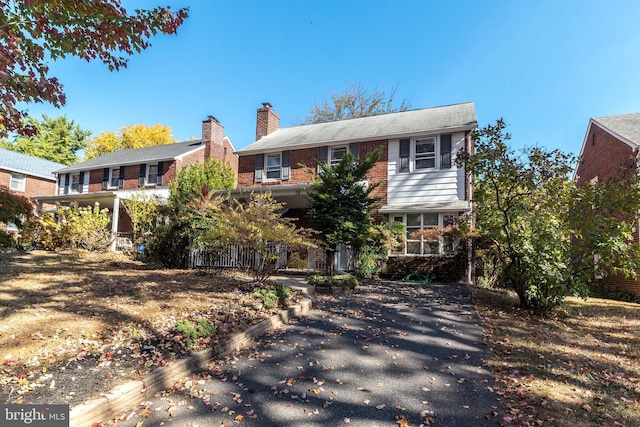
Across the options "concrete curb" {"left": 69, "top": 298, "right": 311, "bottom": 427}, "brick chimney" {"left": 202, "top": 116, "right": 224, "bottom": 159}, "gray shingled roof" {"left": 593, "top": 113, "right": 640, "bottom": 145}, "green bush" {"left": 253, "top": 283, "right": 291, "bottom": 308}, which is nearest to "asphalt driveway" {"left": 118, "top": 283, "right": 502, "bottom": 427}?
"concrete curb" {"left": 69, "top": 298, "right": 311, "bottom": 427}

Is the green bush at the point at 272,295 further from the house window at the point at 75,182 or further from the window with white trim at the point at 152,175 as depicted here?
the house window at the point at 75,182

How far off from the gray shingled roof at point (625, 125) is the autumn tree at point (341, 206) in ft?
32.8

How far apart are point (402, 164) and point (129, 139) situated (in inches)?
1415

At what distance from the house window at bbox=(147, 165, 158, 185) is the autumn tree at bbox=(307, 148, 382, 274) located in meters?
16.0

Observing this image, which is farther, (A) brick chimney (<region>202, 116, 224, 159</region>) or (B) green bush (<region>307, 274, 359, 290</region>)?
(A) brick chimney (<region>202, 116, 224, 159</region>)

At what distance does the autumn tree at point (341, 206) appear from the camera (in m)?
10.9

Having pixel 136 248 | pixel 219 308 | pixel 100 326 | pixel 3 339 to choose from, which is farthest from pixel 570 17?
pixel 136 248

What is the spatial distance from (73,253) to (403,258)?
1233 centimetres

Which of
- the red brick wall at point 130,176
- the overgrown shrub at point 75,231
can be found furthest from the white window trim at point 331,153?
the red brick wall at point 130,176

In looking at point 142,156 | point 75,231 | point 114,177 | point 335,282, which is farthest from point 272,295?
point 114,177

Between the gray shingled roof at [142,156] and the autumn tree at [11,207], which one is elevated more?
the gray shingled roof at [142,156]

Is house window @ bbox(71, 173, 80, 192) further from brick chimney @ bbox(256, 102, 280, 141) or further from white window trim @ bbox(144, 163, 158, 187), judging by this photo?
brick chimney @ bbox(256, 102, 280, 141)

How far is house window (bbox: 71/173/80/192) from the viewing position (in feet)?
85.1

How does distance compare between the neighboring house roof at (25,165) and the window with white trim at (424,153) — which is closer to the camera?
the window with white trim at (424,153)
